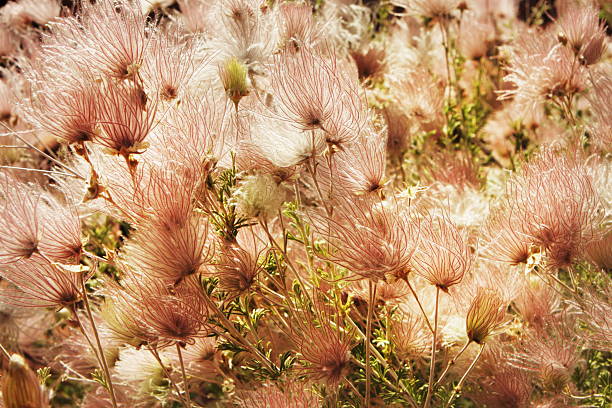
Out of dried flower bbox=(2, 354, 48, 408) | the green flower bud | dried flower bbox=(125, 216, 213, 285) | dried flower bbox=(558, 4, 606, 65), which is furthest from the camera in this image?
dried flower bbox=(558, 4, 606, 65)

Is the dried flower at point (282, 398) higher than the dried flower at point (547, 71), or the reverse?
the dried flower at point (547, 71)

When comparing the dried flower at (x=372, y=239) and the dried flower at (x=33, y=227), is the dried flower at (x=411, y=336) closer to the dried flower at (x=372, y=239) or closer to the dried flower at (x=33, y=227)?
the dried flower at (x=372, y=239)

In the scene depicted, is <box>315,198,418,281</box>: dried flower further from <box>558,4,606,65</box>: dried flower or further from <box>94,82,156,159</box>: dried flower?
<box>558,4,606,65</box>: dried flower

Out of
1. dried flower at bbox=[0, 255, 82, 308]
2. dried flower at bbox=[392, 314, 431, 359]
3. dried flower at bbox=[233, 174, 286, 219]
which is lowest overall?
dried flower at bbox=[392, 314, 431, 359]

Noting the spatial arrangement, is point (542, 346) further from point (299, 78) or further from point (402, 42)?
point (402, 42)

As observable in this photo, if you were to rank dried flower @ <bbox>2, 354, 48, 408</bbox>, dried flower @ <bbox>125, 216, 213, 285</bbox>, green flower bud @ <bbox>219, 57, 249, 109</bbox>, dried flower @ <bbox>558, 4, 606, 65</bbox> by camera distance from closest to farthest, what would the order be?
dried flower @ <bbox>2, 354, 48, 408</bbox>
dried flower @ <bbox>125, 216, 213, 285</bbox>
green flower bud @ <bbox>219, 57, 249, 109</bbox>
dried flower @ <bbox>558, 4, 606, 65</bbox>

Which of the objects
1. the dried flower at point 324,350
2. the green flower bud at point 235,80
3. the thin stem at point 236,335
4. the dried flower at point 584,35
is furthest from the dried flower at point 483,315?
the dried flower at point 584,35

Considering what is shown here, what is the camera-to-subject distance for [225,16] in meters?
0.97

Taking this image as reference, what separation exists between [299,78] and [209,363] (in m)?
0.47

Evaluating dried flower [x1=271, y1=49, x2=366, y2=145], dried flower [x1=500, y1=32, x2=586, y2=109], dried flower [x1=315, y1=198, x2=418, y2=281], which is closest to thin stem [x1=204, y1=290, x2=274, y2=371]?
dried flower [x1=315, y1=198, x2=418, y2=281]

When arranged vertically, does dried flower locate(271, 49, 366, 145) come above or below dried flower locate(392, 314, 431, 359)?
above

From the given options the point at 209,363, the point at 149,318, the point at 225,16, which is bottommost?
the point at 209,363

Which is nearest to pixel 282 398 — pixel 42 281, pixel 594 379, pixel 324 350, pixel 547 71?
pixel 324 350

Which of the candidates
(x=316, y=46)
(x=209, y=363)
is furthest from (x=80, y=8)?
(x=209, y=363)
